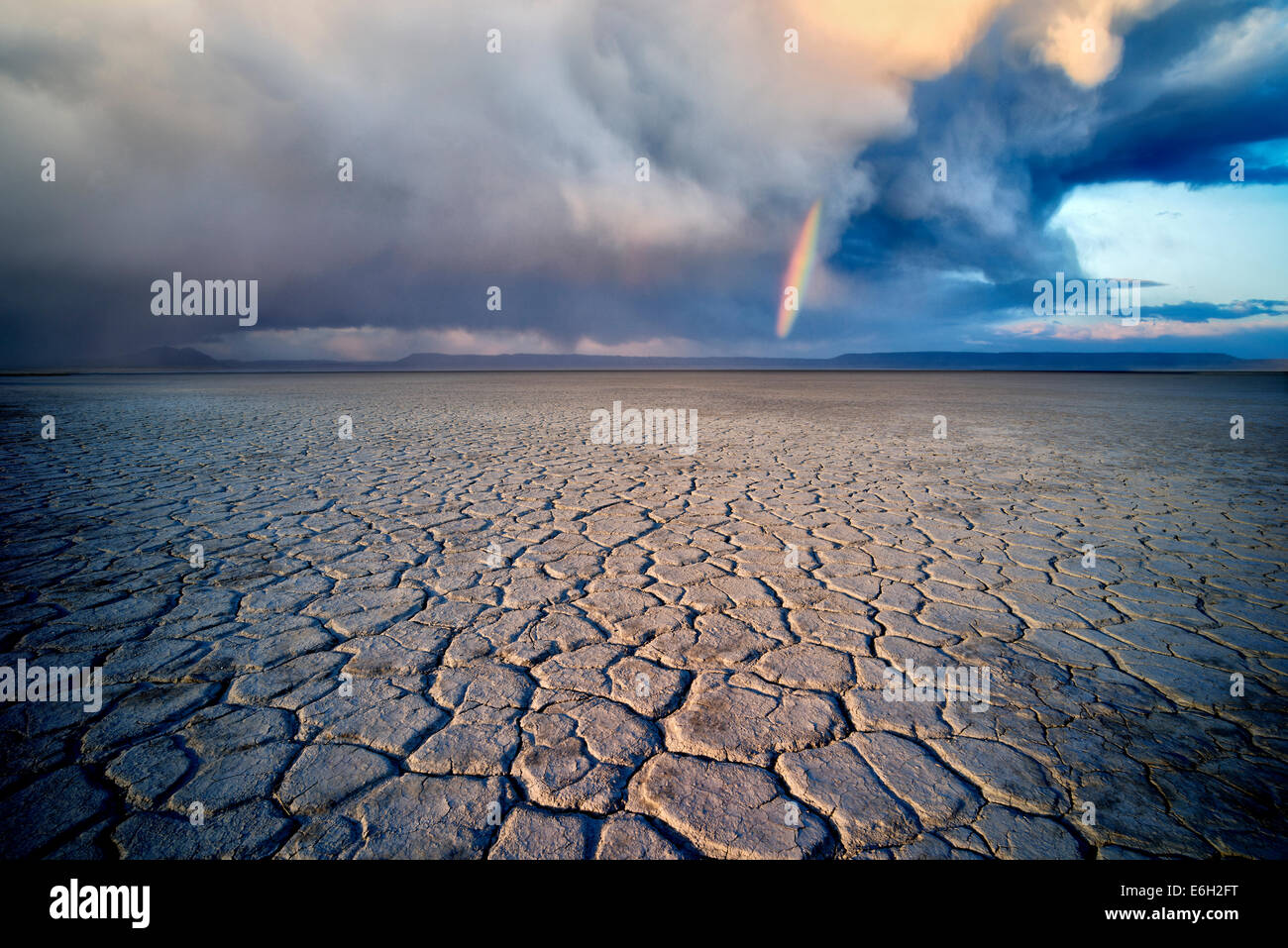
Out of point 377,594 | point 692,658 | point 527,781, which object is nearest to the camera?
point 527,781

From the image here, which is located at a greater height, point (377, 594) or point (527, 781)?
point (377, 594)

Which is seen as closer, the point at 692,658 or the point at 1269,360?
the point at 692,658

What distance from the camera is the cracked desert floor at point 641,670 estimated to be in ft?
4.64

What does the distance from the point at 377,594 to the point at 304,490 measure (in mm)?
2715

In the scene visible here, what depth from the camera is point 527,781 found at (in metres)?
1.54

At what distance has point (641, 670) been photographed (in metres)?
2.12

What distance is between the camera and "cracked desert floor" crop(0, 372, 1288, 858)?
4.64 feet

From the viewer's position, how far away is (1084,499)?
4652 millimetres
